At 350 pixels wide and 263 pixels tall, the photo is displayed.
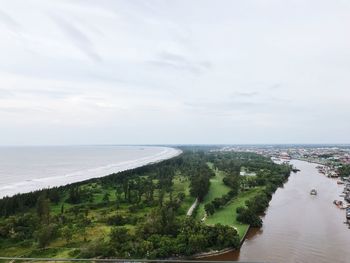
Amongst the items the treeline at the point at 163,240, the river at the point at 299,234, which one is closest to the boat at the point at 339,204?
the river at the point at 299,234

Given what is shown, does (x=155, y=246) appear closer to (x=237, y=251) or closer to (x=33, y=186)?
(x=237, y=251)

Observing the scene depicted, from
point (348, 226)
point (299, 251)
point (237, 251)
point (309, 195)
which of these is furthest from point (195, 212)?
point (309, 195)

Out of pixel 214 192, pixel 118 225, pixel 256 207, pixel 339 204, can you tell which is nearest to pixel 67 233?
pixel 118 225

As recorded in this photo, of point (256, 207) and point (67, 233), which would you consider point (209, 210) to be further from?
point (67, 233)

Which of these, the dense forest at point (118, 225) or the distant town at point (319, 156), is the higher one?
the distant town at point (319, 156)

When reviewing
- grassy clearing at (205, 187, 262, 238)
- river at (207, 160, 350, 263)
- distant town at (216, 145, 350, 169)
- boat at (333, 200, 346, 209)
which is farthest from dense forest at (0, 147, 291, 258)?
distant town at (216, 145, 350, 169)

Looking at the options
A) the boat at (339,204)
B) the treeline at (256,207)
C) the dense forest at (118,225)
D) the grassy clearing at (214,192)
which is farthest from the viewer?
the boat at (339,204)

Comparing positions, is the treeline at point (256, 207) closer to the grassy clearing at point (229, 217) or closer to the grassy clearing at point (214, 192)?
the grassy clearing at point (229, 217)

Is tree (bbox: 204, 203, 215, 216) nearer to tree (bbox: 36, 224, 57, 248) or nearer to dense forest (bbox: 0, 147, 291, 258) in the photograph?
dense forest (bbox: 0, 147, 291, 258)
